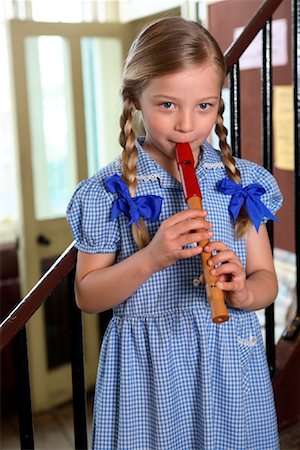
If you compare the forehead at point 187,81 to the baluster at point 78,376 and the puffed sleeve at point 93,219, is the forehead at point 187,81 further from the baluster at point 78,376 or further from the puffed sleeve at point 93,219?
the baluster at point 78,376

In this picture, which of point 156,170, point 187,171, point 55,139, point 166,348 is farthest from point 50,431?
point 187,171

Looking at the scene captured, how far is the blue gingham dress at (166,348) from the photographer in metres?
1.22

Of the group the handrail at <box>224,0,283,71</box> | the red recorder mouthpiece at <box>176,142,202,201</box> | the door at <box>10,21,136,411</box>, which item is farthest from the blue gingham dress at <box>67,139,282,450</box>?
the door at <box>10,21,136,411</box>

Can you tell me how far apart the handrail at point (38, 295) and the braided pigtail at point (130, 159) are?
0.20 metres

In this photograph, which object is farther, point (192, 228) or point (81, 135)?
point (81, 135)

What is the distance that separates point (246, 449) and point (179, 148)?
→ 0.65m

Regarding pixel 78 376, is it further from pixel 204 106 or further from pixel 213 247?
pixel 204 106

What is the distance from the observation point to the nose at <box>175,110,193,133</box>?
113 centimetres

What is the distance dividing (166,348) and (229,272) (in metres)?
0.22

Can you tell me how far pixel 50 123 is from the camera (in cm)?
384

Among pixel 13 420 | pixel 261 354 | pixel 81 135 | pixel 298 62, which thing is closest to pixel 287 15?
pixel 298 62

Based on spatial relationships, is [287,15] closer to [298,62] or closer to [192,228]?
[298,62]

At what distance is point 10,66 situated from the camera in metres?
3.55

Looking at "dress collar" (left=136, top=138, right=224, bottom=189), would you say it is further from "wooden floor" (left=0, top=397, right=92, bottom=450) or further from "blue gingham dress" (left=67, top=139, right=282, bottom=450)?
"wooden floor" (left=0, top=397, right=92, bottom=450)
